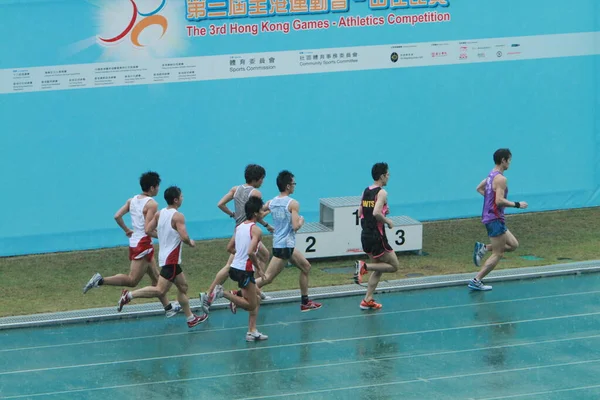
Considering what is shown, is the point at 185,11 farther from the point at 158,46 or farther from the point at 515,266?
the point at 515,266

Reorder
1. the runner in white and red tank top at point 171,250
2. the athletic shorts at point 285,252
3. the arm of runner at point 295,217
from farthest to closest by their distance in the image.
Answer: the athletic shorts at point 285,252
the arm of runner at point 295,217
the runner in white and red tank top at point 171,250

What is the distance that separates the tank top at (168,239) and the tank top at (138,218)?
61cm

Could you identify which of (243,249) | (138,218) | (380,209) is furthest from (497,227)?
(138,218)

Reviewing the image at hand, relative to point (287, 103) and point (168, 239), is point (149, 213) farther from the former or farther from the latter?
point (287, 103)

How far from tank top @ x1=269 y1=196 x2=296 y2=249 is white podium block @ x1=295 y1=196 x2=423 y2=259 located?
9.39 ft

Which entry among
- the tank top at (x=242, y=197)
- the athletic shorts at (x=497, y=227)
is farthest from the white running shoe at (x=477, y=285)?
the tank top at (x=242, y=197)

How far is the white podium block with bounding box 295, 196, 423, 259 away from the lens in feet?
51.6

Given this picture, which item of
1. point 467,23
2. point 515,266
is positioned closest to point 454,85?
point 467,23

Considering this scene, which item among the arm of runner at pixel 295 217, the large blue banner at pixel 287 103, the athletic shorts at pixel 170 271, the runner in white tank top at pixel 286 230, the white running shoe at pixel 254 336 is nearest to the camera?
the white running shoe at pixel 254 336

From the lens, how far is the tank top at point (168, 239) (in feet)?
39.3

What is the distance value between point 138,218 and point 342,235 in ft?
13.4

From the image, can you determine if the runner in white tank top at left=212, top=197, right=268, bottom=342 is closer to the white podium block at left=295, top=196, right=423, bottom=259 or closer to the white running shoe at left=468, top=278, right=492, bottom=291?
the white running shoe at left=468, top=278, right=492, bottom=291

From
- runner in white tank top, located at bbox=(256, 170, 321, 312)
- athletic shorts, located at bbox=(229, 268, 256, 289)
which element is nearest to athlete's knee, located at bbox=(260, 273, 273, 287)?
runner in white tank top, located at bbox=(256, 170, 321, 312)

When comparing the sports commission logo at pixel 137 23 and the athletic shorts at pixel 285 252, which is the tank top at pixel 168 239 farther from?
the sports commission logo at pixel 137 23
